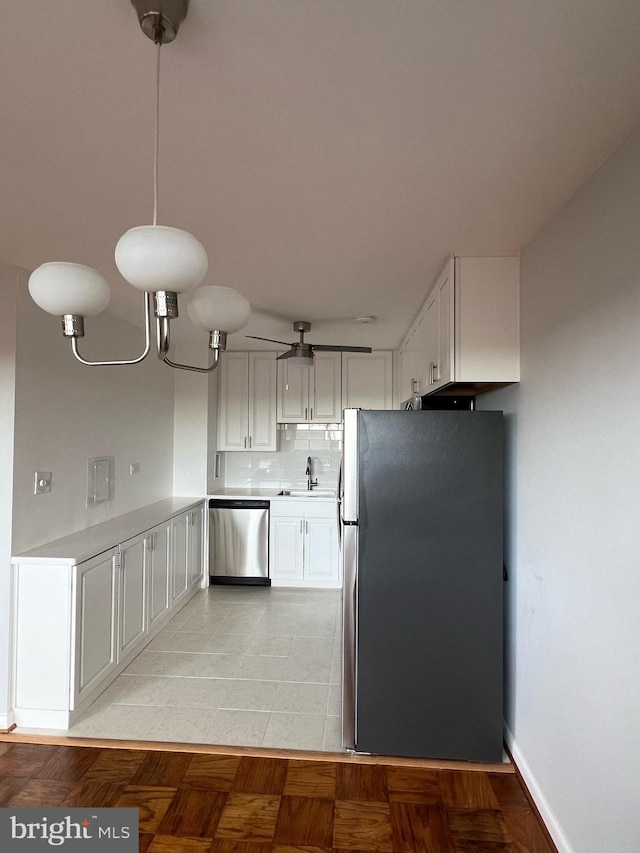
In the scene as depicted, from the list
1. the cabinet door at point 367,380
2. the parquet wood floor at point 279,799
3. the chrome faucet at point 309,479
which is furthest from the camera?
the chrome faucet at point 309,479

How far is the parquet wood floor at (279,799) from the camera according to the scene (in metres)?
1.96

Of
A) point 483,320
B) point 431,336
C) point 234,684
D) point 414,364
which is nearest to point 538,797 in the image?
point 234,684

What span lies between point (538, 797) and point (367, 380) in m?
3.77

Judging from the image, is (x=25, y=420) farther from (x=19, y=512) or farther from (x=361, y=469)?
(x=361, y=469)

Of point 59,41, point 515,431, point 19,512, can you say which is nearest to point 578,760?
point 515,431

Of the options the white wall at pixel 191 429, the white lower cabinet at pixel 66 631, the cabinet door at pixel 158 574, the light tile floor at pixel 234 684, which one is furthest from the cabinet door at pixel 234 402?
the white lower cabinet at pixel 66 631

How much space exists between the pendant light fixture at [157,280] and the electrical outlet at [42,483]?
2.06 m

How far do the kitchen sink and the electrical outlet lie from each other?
251 centimetres

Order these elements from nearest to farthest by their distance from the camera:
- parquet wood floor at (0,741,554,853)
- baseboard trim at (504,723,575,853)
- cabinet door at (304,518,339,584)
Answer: baseboard trim at (504,723,575,853)
parquet wood floor at (0,741,554,853)
cabinet door at (304,518,339,584)

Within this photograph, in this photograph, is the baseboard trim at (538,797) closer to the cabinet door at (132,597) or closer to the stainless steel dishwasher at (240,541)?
the cabinet door at (132,597)

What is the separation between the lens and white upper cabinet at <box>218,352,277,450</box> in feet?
17.6

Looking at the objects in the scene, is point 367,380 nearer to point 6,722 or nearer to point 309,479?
point 309,479

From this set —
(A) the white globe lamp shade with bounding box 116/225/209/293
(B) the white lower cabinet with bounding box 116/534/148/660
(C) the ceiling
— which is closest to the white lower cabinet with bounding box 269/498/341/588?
(B) the white lower cabinet with bounding box 116/534/148/660

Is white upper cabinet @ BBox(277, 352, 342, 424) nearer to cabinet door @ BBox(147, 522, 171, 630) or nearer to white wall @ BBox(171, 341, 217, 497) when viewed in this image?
white wall @ BBox(171, 341, 217, 497)
